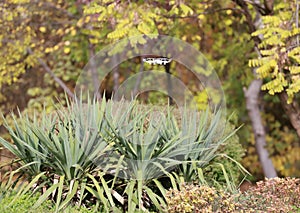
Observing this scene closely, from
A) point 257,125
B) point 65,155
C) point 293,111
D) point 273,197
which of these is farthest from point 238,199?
point 257,125

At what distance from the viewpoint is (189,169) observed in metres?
6.34

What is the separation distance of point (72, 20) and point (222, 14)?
129 inches

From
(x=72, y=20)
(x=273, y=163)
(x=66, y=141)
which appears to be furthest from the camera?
(x=273, y=163)

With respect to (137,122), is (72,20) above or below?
above

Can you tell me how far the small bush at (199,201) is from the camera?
207 inches

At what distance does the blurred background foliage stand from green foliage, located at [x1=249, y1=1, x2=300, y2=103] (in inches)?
68.8

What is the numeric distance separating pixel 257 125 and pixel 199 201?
7.53 metres

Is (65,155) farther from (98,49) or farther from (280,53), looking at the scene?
(98,49)

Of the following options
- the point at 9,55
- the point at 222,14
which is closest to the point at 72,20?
the point at 9,55

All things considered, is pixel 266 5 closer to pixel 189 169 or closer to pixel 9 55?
pixel 189 169

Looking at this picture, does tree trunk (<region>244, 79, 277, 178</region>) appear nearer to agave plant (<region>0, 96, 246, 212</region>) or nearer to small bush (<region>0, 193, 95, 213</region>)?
agave plant (<region>0, 96, 246, 212</region>)

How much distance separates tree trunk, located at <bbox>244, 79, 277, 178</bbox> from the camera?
40.5 feet

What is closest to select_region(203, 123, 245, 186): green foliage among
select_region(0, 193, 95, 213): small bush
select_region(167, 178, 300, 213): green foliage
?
select_region(167, 178, 300, 213): green foliage

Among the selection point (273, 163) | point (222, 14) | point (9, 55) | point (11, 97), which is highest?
point (222, 14)
